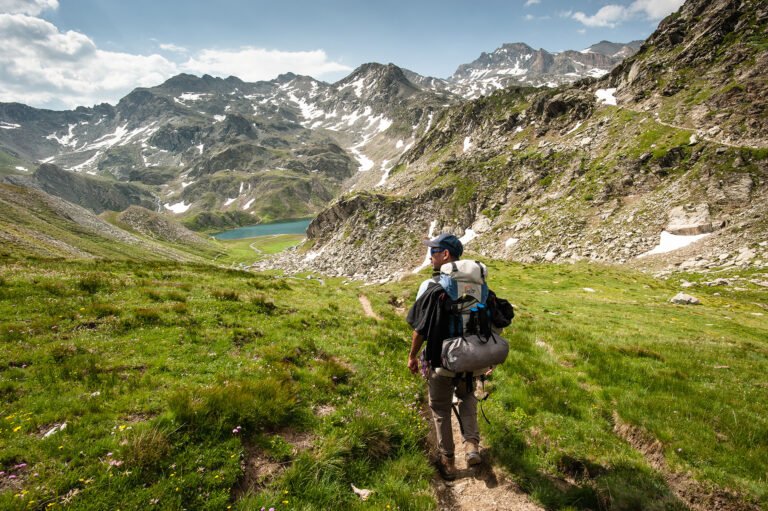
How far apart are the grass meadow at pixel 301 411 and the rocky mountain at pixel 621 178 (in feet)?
134

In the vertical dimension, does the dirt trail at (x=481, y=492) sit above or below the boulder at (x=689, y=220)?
below

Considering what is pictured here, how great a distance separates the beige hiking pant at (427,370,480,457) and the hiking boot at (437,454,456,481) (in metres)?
0.10

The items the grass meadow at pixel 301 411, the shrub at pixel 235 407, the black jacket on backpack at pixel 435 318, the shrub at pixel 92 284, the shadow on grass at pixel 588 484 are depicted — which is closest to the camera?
the grass meadow at pixel 301 411

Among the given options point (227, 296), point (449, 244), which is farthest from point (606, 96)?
point (449, 244)

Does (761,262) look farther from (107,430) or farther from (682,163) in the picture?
(107,430)

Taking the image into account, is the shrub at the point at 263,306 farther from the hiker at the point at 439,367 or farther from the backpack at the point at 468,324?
the backpack at the point at 468,324

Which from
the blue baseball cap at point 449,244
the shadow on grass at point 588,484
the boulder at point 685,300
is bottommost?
the boulder at point 685,300

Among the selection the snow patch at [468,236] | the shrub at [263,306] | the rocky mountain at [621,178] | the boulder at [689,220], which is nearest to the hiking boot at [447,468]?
the shrub at [263,306]

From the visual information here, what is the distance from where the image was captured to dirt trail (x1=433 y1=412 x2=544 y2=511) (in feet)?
22.0

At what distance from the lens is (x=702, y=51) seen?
238 ft

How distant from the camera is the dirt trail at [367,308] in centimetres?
2039

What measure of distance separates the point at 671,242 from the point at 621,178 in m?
19.6

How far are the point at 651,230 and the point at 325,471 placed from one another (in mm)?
60719

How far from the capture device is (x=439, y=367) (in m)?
7.46
